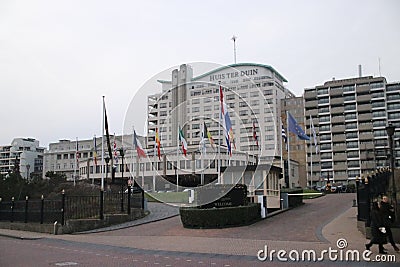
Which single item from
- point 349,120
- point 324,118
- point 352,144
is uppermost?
point 324,118

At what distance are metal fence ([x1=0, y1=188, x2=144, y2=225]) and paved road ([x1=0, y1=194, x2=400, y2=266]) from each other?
217cm

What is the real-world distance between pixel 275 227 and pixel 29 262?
10.7 m

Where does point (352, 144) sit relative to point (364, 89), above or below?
below

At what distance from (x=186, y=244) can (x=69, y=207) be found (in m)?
9.27

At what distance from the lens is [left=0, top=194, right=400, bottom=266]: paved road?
1195 cm

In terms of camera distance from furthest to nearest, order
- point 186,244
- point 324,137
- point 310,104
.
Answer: point 310,104 < point 324,137 < point 186,244

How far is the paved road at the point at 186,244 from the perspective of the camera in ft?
39.2

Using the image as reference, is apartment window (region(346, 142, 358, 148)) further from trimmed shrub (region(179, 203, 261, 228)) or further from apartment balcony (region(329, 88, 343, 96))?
trimmed shrub (region(179, 203, 261, 228))

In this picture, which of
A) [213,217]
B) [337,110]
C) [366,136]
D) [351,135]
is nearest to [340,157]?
[351,135]

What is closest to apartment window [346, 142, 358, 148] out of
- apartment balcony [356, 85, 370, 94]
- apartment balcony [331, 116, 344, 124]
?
apartment balcony [331, 116, 344, 124]

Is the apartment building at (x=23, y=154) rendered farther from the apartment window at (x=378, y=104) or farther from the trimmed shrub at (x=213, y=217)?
the trimmed shrub at (x=213, y=217)

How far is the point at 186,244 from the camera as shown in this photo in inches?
609

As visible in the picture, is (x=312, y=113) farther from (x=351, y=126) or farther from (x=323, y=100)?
(x=351, y=126)

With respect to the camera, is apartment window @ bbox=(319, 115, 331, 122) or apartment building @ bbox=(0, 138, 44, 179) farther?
apartment building @ bbox=(0, 138, 44, 179)
